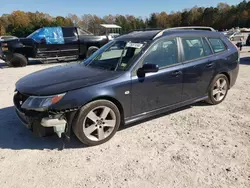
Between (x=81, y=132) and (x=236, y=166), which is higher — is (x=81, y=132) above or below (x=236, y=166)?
above

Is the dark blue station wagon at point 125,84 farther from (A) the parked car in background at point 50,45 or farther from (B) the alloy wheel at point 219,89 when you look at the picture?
(A) the parked car in background at point 50,45

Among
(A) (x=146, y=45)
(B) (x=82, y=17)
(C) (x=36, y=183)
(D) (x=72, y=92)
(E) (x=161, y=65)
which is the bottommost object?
(C) (x=36, y=183)

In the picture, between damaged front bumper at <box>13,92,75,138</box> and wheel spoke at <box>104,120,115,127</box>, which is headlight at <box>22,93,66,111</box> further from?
wheel spoke at <box>104,120,115,127</box>

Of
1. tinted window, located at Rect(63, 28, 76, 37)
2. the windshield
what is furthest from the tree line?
the windshield

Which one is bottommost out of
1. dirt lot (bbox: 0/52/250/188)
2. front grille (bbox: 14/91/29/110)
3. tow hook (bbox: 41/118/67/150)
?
dirt lot (bbox: 0/52/250/188)

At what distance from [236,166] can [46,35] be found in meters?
10.5

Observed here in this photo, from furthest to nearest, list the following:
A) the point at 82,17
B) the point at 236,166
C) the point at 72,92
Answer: the point at 82,17 < the point at 72,92 < the point at 236,166

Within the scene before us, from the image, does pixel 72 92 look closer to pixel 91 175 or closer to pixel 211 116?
pixel 91 175

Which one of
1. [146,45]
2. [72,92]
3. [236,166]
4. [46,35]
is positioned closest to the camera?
[236,166]

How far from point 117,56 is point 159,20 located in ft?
322

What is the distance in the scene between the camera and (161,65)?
3832 millimetres

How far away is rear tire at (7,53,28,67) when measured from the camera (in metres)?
10.3

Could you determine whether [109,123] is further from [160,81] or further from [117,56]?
[117,56]

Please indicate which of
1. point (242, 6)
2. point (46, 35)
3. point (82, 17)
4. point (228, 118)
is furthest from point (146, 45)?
point (82, 17)
